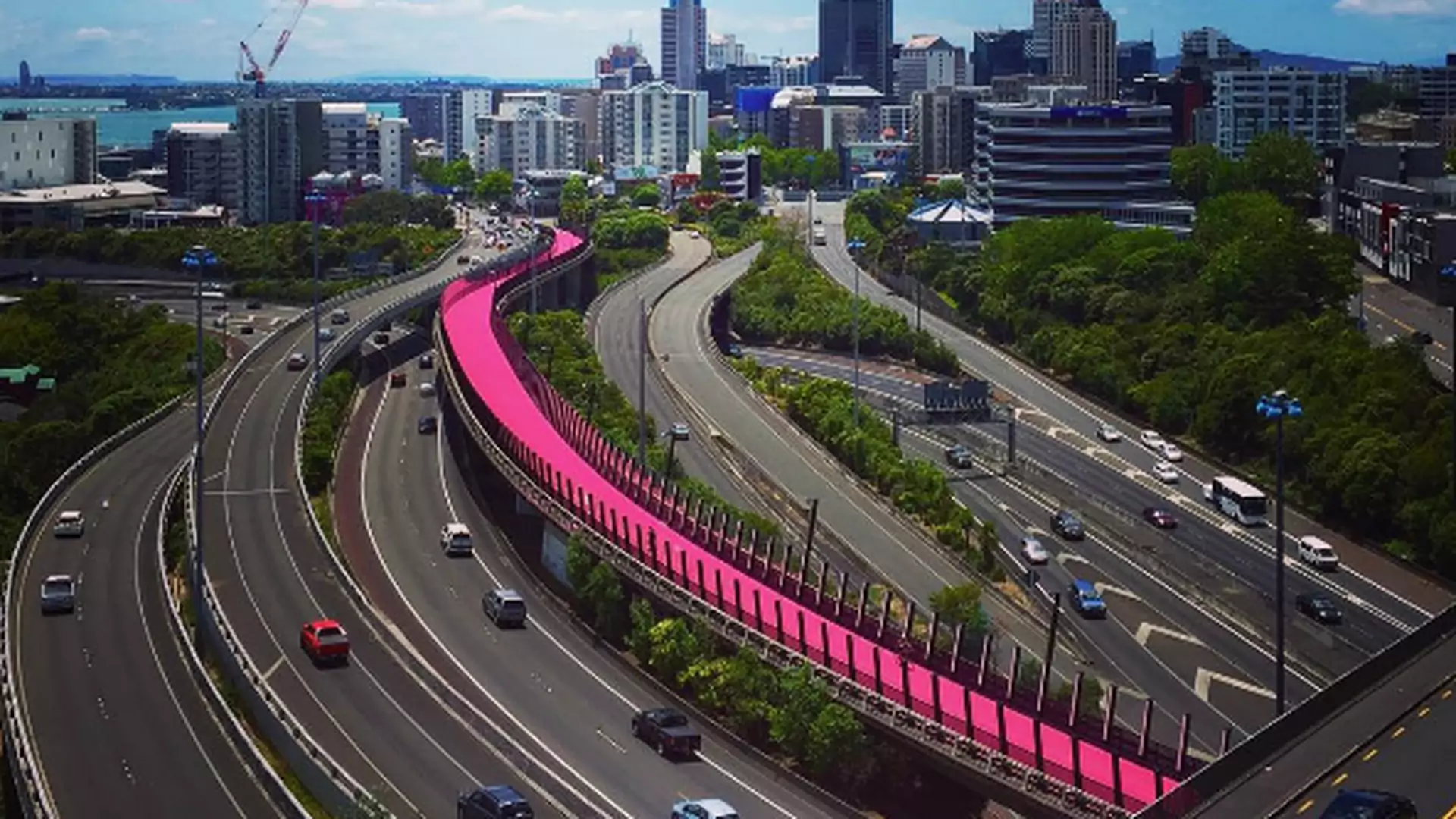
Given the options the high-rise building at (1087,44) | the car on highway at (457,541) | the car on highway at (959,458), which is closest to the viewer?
the car on highway at (457,541)

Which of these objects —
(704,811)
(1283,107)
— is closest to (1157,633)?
(704,811)

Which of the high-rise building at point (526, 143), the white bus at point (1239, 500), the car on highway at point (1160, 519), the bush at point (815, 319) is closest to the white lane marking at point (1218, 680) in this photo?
the car on highway at point (1160, 519)

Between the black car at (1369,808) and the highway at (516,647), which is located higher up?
the black car at (1369,808)

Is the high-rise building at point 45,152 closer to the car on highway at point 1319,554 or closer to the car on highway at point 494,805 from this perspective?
the car on highway at point 1319,554

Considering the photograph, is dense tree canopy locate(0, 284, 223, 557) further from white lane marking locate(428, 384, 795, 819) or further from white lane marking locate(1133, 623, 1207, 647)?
white lane marking locate(1133, 623, 1207, 647)

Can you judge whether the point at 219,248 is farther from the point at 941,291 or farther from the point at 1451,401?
the point at 1451,401

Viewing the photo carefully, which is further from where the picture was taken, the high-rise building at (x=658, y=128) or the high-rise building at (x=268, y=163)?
the high-rise building at (x=658, y=128)

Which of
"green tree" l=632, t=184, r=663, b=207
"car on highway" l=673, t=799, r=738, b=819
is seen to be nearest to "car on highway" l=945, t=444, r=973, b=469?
"car on highway" l=673, t=799, r=738, b=819

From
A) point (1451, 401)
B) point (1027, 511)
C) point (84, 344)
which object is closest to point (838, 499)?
point (1027, 511)
